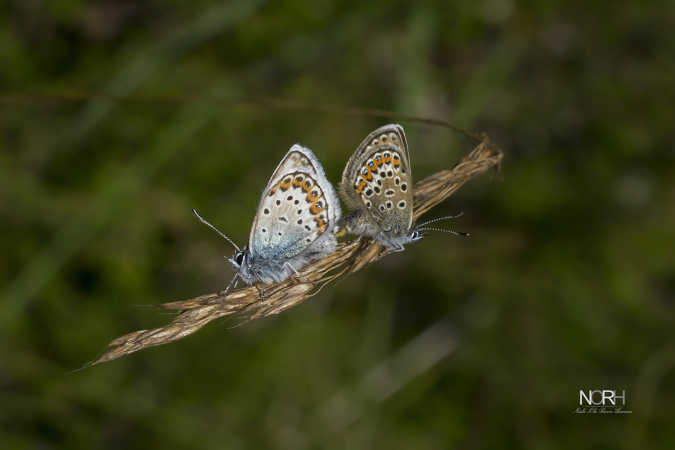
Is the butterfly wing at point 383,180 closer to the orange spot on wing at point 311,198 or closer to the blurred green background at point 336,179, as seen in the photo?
the orange spot on wing at point 311,198

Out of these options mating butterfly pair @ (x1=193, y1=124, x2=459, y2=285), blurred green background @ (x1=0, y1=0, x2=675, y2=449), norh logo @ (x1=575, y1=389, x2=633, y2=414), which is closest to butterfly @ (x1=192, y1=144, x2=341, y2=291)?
mating butterfly pair @ (x1=193, y1=124, x2=459, y2=285)

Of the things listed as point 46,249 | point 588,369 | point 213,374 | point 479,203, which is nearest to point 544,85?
point 479,203

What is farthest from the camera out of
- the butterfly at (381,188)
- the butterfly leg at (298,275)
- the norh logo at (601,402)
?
the norh logo at (601,402)

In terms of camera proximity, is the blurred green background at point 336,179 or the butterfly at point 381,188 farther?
the blurred green background at point 336,179

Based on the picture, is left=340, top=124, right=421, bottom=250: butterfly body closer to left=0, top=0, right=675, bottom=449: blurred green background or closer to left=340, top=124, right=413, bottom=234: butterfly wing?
left=340, top=124, right=413, bottom=234: butterfly wing

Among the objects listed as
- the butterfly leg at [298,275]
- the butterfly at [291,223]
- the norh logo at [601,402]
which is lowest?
the norh logo at [601,402]

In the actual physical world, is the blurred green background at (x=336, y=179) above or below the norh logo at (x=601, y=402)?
above

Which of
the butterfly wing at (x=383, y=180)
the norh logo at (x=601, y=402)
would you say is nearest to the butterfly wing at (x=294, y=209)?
the butterfly wing at (x=383, y=180)

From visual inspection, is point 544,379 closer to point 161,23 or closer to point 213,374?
point 213,374
